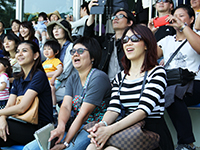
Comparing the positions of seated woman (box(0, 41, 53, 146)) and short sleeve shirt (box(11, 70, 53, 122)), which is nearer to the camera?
seated woman (box(0, 41, 53, 146))

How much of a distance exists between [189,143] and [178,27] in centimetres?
142

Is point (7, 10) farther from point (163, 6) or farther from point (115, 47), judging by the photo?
Result: point (163, 6)

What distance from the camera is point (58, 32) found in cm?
495

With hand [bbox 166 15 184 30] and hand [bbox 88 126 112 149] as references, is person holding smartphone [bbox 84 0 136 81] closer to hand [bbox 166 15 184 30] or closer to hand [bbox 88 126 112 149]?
hand [bbox 166 15 184 30]

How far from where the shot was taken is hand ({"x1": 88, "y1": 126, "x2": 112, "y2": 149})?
75.8 inches

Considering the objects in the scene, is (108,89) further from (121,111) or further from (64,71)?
(64,71)

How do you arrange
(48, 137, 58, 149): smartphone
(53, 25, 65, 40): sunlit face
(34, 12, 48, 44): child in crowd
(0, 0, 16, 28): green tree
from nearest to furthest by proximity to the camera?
A: (48, 137, 58, 149): smartphone → (53, 25, 65, 40): sunlit face → (34, 12, 48, 44): child in crowd → (0, 0, 16, 28): green tree

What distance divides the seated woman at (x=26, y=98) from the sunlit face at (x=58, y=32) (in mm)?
1757

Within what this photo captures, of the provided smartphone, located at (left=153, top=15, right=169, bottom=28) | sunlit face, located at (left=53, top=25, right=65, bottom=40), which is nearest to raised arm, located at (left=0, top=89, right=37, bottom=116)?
smartphone, located at (left=153, top=15, right=169, bottom=28)

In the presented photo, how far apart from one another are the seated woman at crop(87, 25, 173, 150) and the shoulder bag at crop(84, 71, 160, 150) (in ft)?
0.21

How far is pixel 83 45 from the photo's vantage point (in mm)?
2951

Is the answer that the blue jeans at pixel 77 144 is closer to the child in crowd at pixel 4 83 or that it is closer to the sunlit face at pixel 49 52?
the child in crowd at pixel 4 83

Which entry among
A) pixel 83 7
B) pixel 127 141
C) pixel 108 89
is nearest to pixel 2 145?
pixel 108 89

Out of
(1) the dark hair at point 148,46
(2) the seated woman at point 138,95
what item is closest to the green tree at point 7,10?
(2) the seated woman at point 138,95
